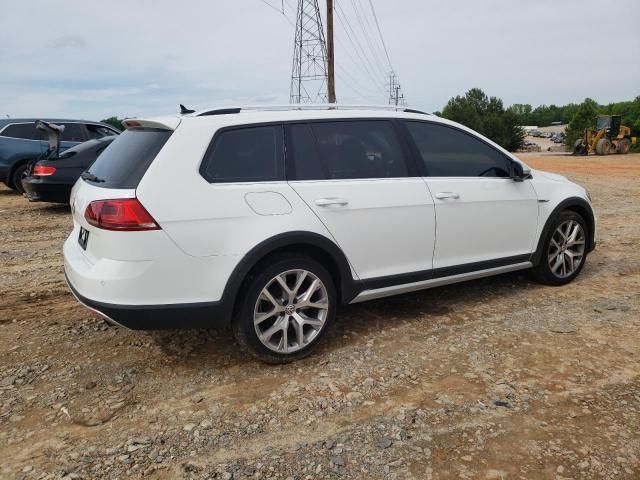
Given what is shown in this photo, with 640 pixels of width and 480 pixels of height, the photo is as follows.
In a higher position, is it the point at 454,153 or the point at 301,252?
the point at 454,153

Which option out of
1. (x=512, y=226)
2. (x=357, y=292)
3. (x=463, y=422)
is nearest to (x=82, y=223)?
(x=357, y=292)

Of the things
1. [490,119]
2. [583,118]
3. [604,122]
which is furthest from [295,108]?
[490,119]

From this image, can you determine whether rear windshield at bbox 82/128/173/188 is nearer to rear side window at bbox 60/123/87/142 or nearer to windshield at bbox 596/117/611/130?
rear side window at bbox 60/123/87/142

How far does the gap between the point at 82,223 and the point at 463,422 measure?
259 cm

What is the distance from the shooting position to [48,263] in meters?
5.89

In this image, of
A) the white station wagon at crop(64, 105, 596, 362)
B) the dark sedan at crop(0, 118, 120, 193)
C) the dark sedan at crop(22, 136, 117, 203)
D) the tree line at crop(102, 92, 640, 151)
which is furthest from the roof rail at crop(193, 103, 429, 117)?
the tree line at crop(102, 92, 640, 151)

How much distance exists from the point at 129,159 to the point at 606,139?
32.7m

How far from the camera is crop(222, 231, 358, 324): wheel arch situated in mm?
3127

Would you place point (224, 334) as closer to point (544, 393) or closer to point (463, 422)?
point (463, 422)

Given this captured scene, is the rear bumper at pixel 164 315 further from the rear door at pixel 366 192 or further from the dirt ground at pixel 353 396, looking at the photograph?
the rear door at pixel 366 192

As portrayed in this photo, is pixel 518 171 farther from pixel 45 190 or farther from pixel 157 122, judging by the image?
pixel 45 190

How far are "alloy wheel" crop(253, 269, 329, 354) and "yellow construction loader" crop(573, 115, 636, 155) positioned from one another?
104 ft

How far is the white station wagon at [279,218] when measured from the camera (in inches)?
117

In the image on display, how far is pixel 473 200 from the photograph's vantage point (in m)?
4.14
